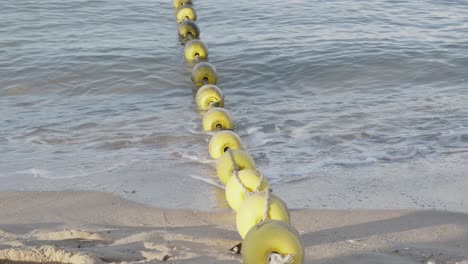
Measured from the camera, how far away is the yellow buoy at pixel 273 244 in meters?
4.55

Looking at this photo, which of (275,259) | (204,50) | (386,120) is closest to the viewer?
(275,259)

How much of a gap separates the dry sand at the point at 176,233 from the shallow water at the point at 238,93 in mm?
347

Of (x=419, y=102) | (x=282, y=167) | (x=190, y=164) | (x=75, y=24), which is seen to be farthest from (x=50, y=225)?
(x=75, y=24)

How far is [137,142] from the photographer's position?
8.91 m

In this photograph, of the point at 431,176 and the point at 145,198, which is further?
the point at 431,176

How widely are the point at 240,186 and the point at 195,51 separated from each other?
23.1ft

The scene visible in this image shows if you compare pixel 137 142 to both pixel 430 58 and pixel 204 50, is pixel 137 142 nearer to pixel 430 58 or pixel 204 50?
pixel 204 50

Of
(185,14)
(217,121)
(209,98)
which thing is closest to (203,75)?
(209,98)

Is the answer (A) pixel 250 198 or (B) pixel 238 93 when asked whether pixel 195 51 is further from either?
(A) pixel 250 198

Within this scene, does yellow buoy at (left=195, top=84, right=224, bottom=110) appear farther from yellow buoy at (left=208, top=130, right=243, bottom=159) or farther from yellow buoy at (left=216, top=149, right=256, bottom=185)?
yellow buoy at (left=216, top=149, right=256, bottom=185)

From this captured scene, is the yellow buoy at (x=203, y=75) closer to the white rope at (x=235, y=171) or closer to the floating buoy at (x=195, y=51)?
the floating buoy at (x=195, y=51)

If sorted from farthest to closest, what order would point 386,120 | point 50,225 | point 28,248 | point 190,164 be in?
1. point 386,120
2. point 190,164
3. point 50,225
4. point 28,248

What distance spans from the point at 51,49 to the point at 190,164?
6.81 meters

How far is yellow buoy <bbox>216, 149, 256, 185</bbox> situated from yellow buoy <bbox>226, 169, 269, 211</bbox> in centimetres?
60
